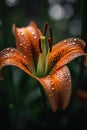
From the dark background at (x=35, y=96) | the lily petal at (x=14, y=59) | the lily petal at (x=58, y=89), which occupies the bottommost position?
the dark background at (x=35, y=96)

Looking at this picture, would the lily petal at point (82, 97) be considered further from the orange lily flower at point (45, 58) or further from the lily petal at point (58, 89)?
Answer: the lily petal at point (58, 89)

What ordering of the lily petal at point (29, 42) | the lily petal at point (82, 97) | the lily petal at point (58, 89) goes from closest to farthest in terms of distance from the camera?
the lily petal at point (58, 89) < the lily petal at point (29, 42) < the lily petal at point (82, 97)

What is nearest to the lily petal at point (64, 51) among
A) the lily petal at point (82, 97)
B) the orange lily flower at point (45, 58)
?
the orange lily flower at point (45, 58)

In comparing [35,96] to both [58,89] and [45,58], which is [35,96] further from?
[58,89]

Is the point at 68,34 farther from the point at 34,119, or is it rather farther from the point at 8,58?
the point at 8,58

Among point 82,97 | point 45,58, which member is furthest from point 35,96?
point 45,58

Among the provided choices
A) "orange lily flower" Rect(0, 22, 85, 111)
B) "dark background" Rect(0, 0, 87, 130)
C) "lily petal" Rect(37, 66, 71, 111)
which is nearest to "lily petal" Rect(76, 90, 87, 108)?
"dark background" Rect(0, 0, 87, 130)

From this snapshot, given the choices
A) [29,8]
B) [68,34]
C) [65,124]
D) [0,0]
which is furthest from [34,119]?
[29,8]
